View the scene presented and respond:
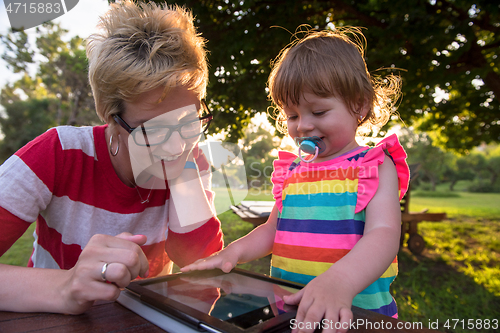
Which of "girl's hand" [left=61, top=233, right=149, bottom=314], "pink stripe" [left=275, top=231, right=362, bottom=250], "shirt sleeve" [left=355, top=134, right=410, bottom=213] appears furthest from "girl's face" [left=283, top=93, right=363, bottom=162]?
"girl's hand" [left=61, top=233, right=149, bottom=314]

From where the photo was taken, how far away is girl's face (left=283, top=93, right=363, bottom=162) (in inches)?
49.8

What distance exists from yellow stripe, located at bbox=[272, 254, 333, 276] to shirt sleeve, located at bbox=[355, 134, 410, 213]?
0.26 metres

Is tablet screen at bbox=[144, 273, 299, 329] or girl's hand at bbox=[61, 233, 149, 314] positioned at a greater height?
girl's hand at bbox=[61, 233, 149, 314]

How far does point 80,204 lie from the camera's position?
1.43 metres

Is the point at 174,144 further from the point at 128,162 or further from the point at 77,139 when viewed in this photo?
the point at 77,139

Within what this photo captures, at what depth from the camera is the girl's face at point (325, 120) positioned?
1.26 meters

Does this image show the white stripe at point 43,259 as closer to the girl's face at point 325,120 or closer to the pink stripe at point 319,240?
the pink stripe at point 319,240

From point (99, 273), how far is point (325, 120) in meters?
0.96

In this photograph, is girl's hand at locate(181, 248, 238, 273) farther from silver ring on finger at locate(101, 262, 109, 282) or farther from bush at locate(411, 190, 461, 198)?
bush at locate(411, 190, 461, 198)

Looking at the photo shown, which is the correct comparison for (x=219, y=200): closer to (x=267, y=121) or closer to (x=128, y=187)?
(x=128, y=187)

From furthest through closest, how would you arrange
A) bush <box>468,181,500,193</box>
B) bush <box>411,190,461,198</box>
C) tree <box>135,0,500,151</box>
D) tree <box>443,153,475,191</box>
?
tree <box>443,153,475,191</box>, bush <box>468,181,500,193</box>, bush <box>411,190,461,198</box>, tree <box>135,0,500,151</box>

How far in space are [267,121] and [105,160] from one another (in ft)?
6.76

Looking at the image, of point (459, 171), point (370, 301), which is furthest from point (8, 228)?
point (459, 171)

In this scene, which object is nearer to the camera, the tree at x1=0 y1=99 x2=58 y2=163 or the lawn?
the lawn
